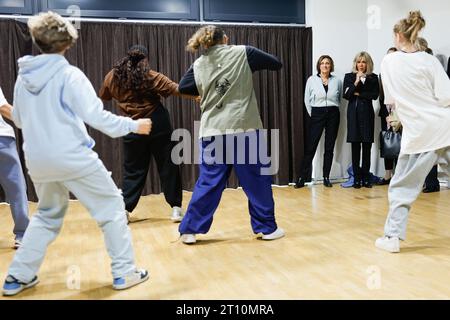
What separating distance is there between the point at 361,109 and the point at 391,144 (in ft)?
1.57

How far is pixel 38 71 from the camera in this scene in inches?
76.8

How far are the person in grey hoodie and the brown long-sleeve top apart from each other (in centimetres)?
143

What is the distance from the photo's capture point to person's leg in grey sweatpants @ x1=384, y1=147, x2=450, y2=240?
2629 mm

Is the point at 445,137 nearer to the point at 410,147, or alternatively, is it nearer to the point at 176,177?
the point at 410,147

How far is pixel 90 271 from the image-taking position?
2.51m

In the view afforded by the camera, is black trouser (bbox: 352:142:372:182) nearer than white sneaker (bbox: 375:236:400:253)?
No

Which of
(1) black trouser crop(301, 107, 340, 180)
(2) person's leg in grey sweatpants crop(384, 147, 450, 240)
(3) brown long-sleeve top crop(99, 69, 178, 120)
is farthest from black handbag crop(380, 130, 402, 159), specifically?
(3) brown long-sleeve top crop(99, 69, 178, 120)

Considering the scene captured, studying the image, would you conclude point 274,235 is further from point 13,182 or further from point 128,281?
point 13,182

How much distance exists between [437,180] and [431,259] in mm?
2481

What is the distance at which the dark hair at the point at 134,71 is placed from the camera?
3.41 meters

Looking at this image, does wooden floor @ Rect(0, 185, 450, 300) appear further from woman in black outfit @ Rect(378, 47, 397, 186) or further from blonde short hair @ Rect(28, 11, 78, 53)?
woman in black outfit @ Rect(378, 47, 397, 186)

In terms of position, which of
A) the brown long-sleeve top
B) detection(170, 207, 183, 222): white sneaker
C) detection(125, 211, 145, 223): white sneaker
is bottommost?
Result: detection(125, 211, 145, 223): white sneaker

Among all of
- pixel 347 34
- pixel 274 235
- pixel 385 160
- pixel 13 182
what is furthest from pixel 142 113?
pixel 347 34

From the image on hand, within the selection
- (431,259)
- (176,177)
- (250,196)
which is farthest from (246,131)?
(431,259)
